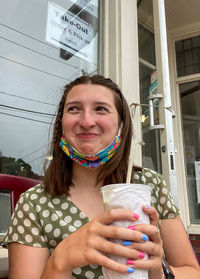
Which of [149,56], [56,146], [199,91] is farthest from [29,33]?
[199,91]

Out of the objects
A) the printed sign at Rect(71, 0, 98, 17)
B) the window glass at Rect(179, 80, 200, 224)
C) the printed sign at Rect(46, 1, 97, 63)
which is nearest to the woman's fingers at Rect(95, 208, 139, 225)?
the printed sign at Rect(46, 1, 97, 63)

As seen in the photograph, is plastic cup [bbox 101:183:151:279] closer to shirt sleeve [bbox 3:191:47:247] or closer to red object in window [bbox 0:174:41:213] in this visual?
shirt sleeve [bbox 3:191:47:247]

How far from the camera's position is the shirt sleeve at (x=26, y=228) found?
0.77m

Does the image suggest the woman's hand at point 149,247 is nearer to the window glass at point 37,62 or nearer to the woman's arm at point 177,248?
the woman's arm at point 177,248

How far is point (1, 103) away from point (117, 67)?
0.95 meters

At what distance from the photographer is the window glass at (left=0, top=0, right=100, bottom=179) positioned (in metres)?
1.95

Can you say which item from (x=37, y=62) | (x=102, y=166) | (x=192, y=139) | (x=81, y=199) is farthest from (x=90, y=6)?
(x=192, y=139)

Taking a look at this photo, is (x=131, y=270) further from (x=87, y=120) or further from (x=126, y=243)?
(x=87, y=120)

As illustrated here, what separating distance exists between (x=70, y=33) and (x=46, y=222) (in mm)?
1851

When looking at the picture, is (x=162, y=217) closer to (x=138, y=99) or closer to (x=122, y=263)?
(x=122, y=263)

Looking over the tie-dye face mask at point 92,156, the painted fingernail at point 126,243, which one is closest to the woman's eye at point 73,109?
the tie-dye face mask at point 92,156

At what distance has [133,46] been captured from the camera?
6.78ft

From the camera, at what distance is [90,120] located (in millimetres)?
876

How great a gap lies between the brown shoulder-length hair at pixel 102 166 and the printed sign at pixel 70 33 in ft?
4.05
